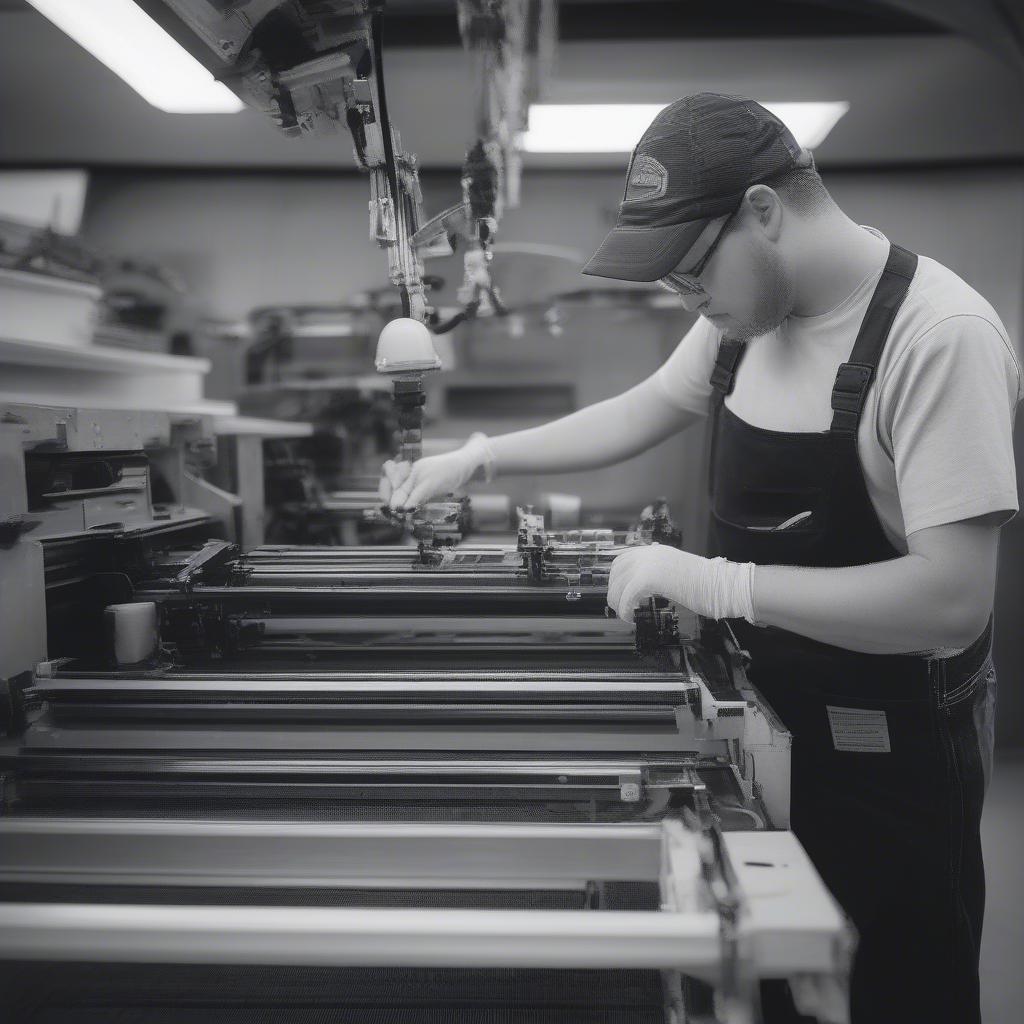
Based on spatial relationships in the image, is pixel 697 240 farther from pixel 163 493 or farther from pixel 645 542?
pixel 163 493

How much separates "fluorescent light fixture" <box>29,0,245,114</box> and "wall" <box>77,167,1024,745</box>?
5.20ft

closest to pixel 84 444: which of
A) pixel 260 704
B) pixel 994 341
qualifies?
pixel 260 704

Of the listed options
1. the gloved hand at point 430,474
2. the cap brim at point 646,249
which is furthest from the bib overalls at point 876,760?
the gloved hand at point 430,474

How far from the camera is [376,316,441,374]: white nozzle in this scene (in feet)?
4.36

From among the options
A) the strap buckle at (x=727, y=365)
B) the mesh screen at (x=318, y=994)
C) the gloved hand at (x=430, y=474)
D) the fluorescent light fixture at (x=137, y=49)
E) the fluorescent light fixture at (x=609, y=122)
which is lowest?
the mesh screen at (x=318, y=994)

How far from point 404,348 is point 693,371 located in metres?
0.74

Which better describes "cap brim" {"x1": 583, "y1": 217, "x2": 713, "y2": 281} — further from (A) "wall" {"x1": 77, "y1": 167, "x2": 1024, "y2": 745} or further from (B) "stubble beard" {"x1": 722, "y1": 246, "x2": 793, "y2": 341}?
(A) "wall" {"x1": 77, "y1": 167, "x2": 1024, "y2": 745}

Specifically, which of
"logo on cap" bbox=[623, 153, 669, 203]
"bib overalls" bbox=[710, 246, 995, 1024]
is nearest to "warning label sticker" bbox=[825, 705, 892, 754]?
"bib overalls" bbox=[710, 246, 995, 1024]

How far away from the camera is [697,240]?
4.13 ft

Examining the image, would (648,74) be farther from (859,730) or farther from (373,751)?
(373,751)

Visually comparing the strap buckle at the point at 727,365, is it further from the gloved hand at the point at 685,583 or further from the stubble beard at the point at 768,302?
the gloved hand at the point at 685,583

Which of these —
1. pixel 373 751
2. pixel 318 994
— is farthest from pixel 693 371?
pixel 318 994

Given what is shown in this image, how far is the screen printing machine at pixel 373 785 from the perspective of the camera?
75cm

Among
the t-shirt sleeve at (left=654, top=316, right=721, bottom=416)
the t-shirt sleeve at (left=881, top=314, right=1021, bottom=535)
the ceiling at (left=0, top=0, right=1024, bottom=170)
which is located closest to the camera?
the t-shirt sleeve at (left=881, top=314, right=1021, bottom=535)
